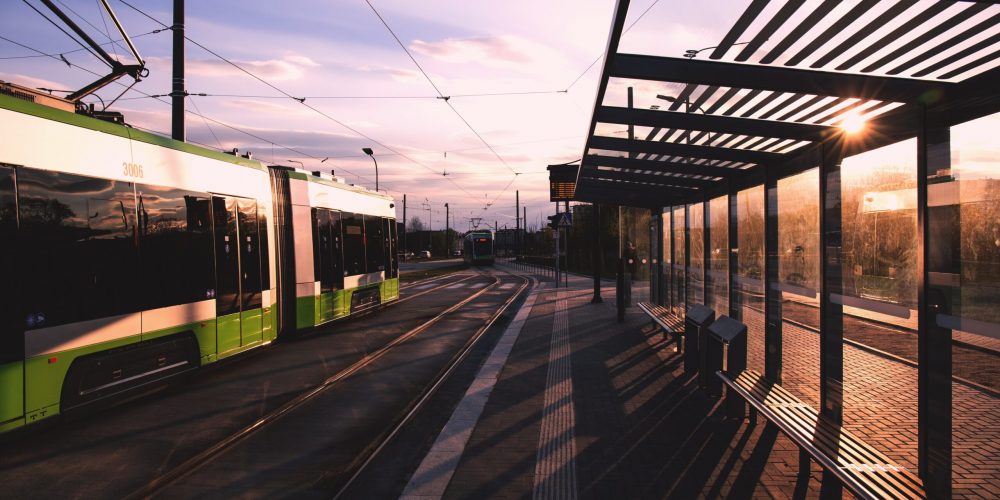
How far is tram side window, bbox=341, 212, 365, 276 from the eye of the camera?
1429cm

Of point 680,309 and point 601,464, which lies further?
point 680,309

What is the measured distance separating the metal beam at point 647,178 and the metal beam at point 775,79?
16.4 ft

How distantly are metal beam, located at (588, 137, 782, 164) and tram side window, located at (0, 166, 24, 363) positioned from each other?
5.61 meters

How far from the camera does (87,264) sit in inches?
254

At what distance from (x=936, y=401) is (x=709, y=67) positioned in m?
2.52

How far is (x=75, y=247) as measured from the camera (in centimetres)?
633

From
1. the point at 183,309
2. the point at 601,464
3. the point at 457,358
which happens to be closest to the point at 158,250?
the point at 183,309

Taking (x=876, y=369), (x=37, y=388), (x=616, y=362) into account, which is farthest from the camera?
(x=616, y=362)

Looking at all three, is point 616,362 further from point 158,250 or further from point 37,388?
point 37,388

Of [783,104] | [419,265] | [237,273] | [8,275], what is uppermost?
[783,104]

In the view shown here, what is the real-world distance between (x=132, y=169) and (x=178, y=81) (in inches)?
198

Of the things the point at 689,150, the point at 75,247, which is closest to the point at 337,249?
the point at 75,247

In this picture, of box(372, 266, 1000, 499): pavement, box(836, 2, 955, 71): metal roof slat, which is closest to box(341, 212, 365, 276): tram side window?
box(372, 266, 1000, 499): pavement

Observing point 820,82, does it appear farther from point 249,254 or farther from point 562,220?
point 562,220
